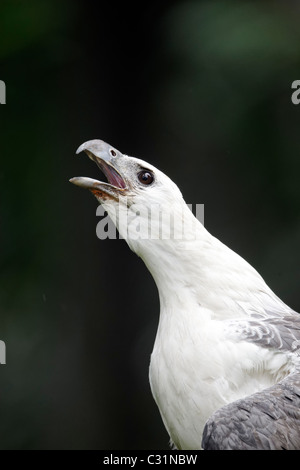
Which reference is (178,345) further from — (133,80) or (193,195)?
(133,80)

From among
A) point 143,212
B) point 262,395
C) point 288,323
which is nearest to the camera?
point 262,395

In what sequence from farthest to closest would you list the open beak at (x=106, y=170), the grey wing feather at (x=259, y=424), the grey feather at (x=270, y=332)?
the open beak at (x=106, y=170), the grey feather at (x=270, y=332), the grey wing feather at (x=259, y=424)

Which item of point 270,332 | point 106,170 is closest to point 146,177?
point 106,170

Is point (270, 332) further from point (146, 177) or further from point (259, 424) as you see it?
point (146, 177)

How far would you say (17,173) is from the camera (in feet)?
23.7

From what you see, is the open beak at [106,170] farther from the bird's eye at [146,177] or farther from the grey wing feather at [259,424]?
the grey wing feather at [259,424]

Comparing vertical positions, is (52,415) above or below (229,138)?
below

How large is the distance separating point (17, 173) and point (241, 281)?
3.90 metres

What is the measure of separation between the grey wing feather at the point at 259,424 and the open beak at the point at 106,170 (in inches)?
49.6

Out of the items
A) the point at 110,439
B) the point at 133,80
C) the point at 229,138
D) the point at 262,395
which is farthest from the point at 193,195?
the point at 262,395

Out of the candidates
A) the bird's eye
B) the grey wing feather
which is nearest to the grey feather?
the grey wing feather

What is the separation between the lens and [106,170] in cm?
402

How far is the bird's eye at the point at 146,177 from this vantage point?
397 centimetres

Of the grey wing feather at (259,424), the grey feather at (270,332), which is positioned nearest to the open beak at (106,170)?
the grey feather at (270,332)
